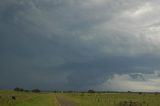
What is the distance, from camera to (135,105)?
216 ft

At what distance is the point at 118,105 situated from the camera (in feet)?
222

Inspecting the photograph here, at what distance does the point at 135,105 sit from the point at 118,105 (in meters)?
3.59

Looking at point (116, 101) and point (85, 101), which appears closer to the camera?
point (85, 101)

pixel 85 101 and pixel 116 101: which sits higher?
pixel 116 101

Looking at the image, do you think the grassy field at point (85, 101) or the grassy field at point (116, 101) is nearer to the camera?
the grassy field at point (85, 101)

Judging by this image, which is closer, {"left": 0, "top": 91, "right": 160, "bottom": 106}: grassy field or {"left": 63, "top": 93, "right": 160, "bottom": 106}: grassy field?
{"left": 0, "top": 91, "right": 160, "bottom": 106}: grassy field
